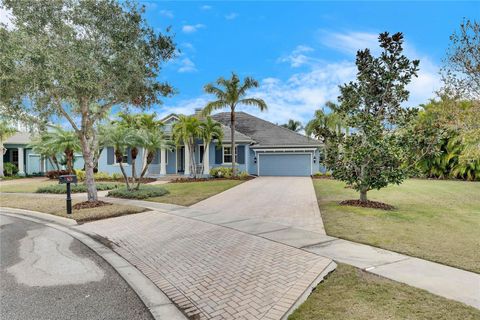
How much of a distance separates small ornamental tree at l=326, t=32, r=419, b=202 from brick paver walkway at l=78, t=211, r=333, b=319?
577 centimetres

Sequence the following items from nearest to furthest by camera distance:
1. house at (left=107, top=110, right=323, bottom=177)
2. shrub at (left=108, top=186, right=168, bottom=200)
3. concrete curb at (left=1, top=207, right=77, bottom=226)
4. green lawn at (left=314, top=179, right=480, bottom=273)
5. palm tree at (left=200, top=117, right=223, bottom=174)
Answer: green lawn at (left=314, top=179, right=480, bottom=273)
concrete curb at (left=1, top=207, right=77, bottom=226)
shrub at (left=108, top=186, right=168, bottom=200)
palm tree at (left=200, top=117, right=223, bottom=174)
house at (left=107, top=110, right=323, bottom=177)

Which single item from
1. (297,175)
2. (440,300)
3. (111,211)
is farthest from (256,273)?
(297,175)

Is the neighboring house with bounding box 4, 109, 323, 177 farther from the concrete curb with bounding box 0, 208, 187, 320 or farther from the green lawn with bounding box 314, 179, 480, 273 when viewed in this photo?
the concrete curb with bounding box 0, 208, 187, 320

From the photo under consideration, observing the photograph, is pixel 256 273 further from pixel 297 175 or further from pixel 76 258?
pixel 297 175

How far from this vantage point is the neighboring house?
89.6 ft

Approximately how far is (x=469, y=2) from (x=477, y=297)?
47.2 ft

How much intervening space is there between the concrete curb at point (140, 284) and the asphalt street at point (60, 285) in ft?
0.31

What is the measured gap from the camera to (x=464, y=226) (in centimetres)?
830

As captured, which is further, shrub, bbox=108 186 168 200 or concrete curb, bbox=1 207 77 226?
shrub, bbox=108 186 168 200

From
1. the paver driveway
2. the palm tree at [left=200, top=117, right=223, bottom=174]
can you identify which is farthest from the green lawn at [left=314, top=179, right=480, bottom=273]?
the palm tree at [left=200, top=117, right=223, bottom=174]

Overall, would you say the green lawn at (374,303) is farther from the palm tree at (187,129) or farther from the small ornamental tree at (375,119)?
the palm tree at (187,129)

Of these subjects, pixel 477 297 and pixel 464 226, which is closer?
pixel 477 297

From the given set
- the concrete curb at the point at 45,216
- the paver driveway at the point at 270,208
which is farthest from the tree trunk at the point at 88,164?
the paver driveway at the point at 270,208

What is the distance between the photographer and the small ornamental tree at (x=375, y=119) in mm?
10758
